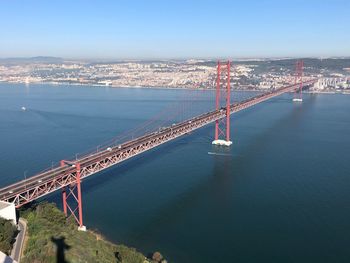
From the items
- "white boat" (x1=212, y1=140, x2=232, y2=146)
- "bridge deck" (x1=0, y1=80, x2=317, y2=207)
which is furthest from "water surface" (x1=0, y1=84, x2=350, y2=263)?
"bridge deck" (x1=0, y1=80, x2=317, y2=207)

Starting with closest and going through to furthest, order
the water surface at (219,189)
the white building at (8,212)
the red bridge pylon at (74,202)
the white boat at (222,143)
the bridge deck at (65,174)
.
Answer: the white building at (8,212) < the bridge deck at (65,174) < the water surface at (219,189) < the red bridge pylon at (74,202) < the white boat at (222,143)

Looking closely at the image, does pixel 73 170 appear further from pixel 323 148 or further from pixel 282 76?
pixel 282 76

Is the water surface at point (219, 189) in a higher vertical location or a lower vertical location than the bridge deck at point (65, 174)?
lower

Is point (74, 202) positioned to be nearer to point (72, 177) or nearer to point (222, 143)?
point (72, 177)

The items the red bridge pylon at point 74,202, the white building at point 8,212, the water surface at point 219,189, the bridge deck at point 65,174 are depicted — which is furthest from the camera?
the red bridge pylon at point 74,202

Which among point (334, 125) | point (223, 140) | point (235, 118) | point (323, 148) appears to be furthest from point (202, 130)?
point (334, 125)

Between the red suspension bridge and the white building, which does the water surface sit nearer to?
the red suspension bridge

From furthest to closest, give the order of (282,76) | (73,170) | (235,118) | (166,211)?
(282,76) < (235,118) < (166,211) < (73,170)

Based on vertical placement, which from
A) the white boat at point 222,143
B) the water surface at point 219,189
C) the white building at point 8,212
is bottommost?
the water surface at point 219,189

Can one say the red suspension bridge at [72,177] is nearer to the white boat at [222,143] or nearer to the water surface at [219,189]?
the water surface at [219,189]

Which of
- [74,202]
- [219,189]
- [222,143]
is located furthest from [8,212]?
[222,143]

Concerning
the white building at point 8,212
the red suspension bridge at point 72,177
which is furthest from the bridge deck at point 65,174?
the white building at point 8,212
